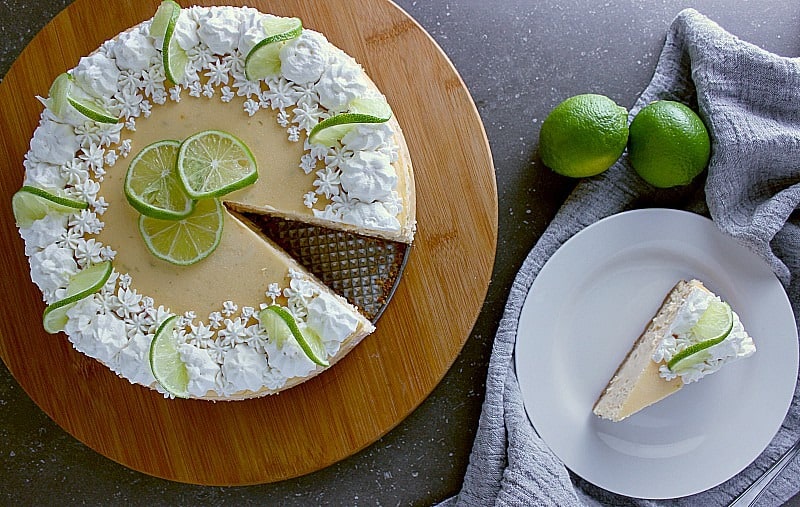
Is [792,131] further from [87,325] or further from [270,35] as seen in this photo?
[87,325]

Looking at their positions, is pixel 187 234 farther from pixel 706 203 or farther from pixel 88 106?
pixel 706 203

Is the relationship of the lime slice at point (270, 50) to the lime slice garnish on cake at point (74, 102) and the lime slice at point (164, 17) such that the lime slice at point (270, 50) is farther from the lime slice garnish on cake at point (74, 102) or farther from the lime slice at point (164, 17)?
the lime slice garnish on cake at point (74, 102)

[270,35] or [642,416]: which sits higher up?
[270,35]

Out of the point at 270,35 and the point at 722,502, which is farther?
the point at 722,502

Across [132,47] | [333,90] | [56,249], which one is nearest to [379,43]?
[333,90]

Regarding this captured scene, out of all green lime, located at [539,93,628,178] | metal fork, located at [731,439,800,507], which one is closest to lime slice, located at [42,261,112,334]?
A: green lime, located at [539,93,628,178]

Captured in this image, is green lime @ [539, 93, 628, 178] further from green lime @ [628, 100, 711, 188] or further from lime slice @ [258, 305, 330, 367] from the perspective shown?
lime slice @ [258, 305, 330, 367]

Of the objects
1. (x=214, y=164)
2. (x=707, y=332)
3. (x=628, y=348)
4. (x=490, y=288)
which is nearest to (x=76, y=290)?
(x=214, y=164)
